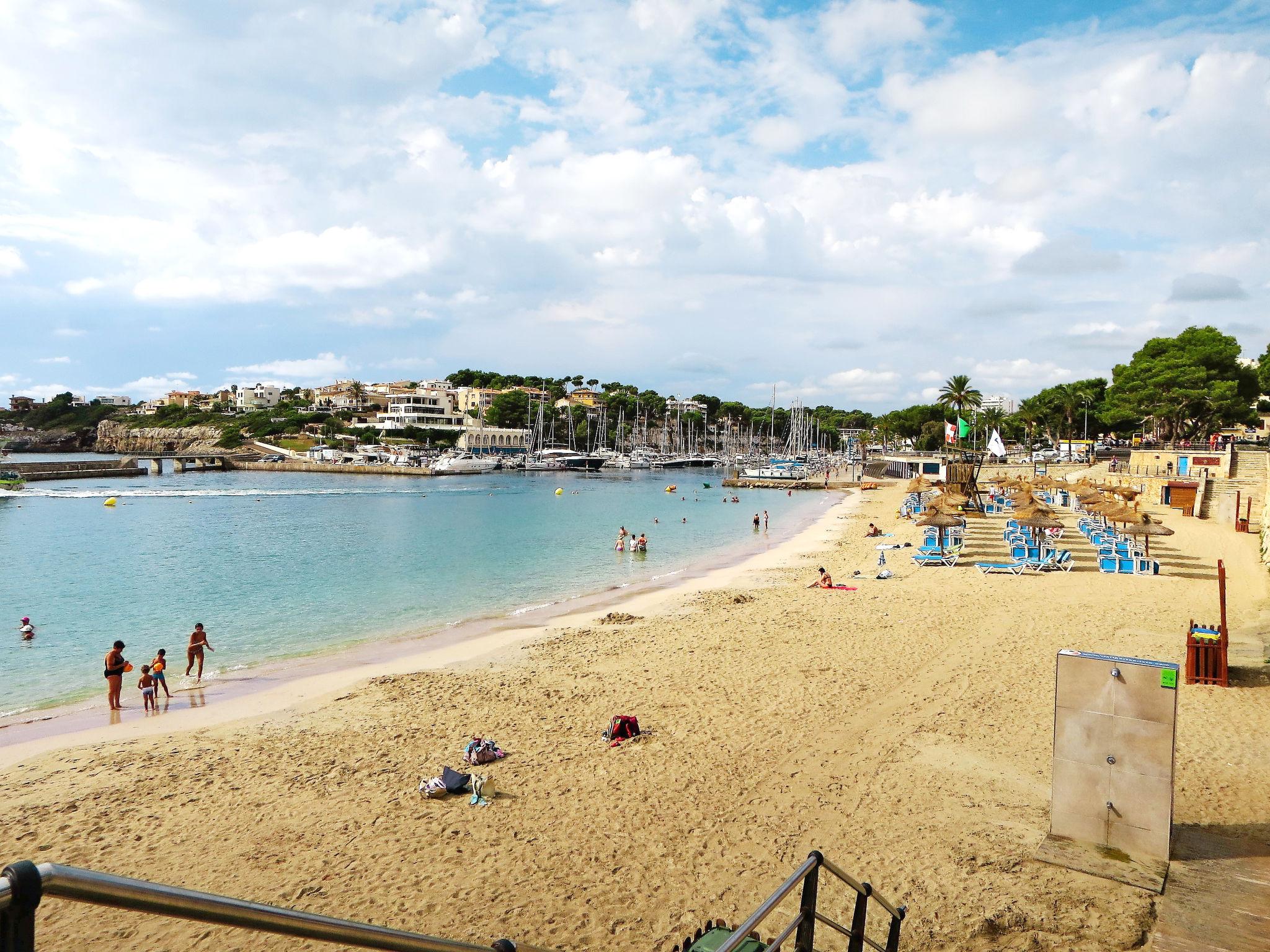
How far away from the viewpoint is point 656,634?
17.5 meters

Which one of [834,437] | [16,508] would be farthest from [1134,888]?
[834,437]

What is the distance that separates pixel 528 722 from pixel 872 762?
4.98 m

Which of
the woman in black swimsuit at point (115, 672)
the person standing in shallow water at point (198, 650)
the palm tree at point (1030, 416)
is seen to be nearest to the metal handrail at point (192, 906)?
the woman in black swimsuit at point (115, 672)

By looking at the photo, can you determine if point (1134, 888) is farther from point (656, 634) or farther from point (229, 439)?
point (229, 439)

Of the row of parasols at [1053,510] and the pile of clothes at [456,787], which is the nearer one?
the pile of clothes at [456,787]

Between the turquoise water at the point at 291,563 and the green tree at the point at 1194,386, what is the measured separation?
26.0m

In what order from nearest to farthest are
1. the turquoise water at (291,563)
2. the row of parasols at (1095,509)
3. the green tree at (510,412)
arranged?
1. the turquoise water at (291,563)
2. the row of parasols at (1095,509)
3. the green tree at (510,412)

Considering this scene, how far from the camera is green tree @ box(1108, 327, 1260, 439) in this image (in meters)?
53.7

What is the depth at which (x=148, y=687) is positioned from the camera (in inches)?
545

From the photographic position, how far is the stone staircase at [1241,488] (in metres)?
35.2

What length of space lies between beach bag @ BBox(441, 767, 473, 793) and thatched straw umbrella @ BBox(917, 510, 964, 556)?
1956 cm

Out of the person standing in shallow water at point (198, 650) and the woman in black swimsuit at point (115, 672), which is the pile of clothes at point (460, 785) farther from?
the person standing in shallow water at point (198, 650)

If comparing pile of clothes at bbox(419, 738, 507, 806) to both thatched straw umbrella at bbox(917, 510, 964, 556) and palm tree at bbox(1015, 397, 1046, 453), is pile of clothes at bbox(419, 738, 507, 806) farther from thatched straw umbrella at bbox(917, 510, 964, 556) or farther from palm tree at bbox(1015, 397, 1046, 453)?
palm tree at bbox(1015, 397, 1046, 453)

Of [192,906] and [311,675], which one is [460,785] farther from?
[311,675]
